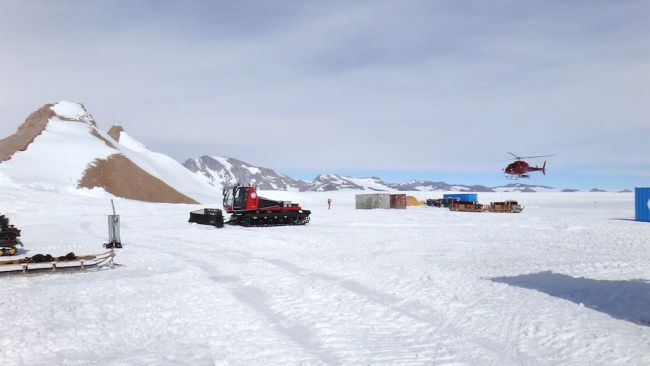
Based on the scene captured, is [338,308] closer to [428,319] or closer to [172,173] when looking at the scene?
[428,319]

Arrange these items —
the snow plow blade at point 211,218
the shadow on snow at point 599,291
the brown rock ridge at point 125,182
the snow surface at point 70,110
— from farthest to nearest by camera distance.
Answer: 1. the snow surface at point 70,110
2. the brown rock ridge at point 125,182
3. the snow plow blade at point 211,218
4. the shadow on snow at point 599,291

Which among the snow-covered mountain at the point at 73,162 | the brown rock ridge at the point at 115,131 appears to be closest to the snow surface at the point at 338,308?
the snow-covered mountain at the point at 73,162

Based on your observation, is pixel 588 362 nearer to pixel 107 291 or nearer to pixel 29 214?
pixel 107 291

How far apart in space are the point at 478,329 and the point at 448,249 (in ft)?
37.0

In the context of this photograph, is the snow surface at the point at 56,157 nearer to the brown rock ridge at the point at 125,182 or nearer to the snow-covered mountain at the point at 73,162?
the snow-covered mountain at the point at 73,162

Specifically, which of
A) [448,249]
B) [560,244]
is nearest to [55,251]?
[448,249]

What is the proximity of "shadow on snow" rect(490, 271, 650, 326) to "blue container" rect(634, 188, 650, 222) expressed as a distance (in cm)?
2841

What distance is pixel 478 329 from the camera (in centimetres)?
805

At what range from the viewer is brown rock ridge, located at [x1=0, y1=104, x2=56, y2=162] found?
279 feet

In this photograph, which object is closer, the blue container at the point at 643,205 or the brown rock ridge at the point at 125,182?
the blue container at the point at 643,205

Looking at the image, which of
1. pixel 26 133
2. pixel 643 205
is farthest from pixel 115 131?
pixel 643 205

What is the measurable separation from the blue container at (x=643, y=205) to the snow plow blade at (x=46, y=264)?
37875 mm

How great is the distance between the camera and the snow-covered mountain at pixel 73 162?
249 feet

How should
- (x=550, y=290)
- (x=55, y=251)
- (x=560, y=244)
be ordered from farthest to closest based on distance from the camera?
1. (x=560, y=244)
2. (x=55, y=251)
3. (x=550, y=290)
